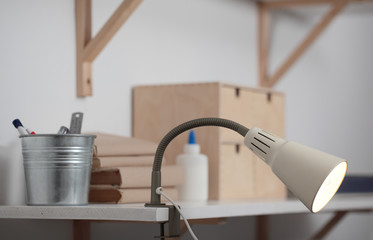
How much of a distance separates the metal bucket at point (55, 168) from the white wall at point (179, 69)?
8.4 inches

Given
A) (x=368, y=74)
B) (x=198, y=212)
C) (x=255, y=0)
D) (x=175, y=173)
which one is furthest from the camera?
(x=368, y=74)

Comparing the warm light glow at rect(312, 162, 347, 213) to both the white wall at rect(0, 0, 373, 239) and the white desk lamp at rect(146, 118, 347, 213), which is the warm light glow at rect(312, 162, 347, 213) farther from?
the white wall at rect(0, 0, 373, 239)

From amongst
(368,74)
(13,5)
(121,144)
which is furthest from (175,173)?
(368,74)

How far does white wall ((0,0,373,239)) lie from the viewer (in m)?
2.01

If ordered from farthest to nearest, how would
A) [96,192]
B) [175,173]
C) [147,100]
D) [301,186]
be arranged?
[147,100] → [175,173] → [96,192] → [301,186]

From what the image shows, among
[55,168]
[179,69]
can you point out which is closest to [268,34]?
[179,69]

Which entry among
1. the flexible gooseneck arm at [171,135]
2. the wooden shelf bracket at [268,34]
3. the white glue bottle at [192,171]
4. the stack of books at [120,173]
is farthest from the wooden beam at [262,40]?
the flexible gooseneck arm at [171,135]

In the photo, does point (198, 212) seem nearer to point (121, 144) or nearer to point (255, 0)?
point (121, 144)

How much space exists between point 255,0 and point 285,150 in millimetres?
2061

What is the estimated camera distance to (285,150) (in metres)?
1.24

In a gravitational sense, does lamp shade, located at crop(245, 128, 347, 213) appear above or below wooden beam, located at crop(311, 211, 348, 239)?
above

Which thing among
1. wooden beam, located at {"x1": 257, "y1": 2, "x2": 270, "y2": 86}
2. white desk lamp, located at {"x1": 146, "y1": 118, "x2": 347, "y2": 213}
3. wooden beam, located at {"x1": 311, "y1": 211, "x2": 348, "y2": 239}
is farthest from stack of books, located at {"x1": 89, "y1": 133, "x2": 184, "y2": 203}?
wooden beam, located at {"x1": 257, "y1": 2, "x2": 270, "y2": 86}

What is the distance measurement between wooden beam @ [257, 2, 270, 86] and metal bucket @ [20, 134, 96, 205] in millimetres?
1650

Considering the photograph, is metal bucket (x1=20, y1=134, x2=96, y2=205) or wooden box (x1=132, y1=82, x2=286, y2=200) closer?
metal bucket (x1=20, y1=134, x2=96, y2=205)
